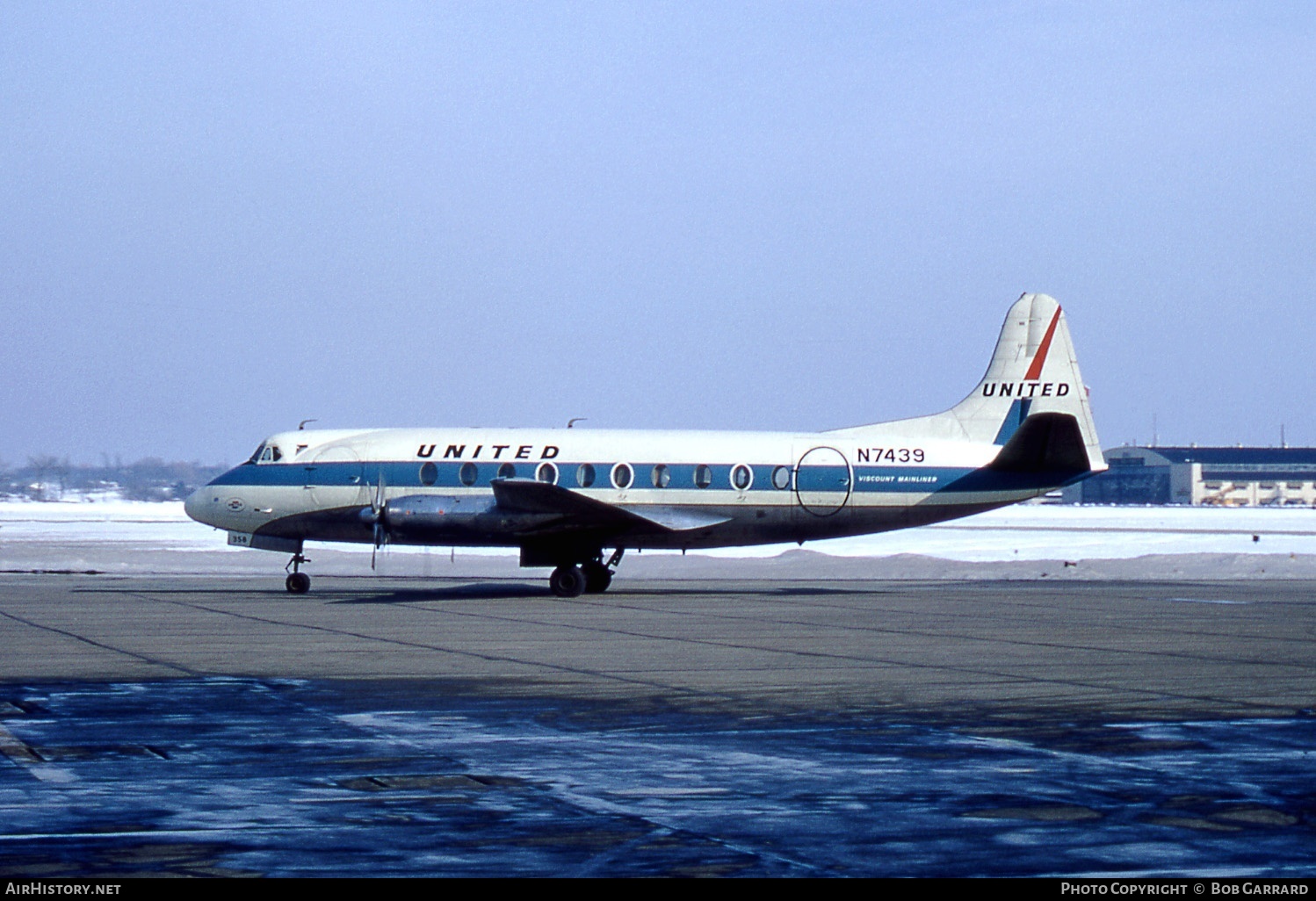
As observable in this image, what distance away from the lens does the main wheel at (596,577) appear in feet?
108

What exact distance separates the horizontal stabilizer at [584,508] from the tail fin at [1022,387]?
431 cm

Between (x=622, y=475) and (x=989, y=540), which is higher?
(x=622, y=475)

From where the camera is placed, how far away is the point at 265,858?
25.1 ft

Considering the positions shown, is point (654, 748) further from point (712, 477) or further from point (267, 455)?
point (267, 455)

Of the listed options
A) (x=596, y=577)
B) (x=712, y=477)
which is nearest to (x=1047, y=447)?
(x=712, y=477)

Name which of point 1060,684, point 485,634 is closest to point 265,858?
point 1060,684

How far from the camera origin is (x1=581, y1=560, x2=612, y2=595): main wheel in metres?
32.8

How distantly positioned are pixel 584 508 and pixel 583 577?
1.93m

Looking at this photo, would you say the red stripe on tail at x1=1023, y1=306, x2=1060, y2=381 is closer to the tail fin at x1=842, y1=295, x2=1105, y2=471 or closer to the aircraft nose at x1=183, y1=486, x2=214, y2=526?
the tail fin at x1=842, y1=295, x2=1105, y2=471

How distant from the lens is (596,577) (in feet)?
108

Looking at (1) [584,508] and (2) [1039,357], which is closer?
(1) [584,508]
